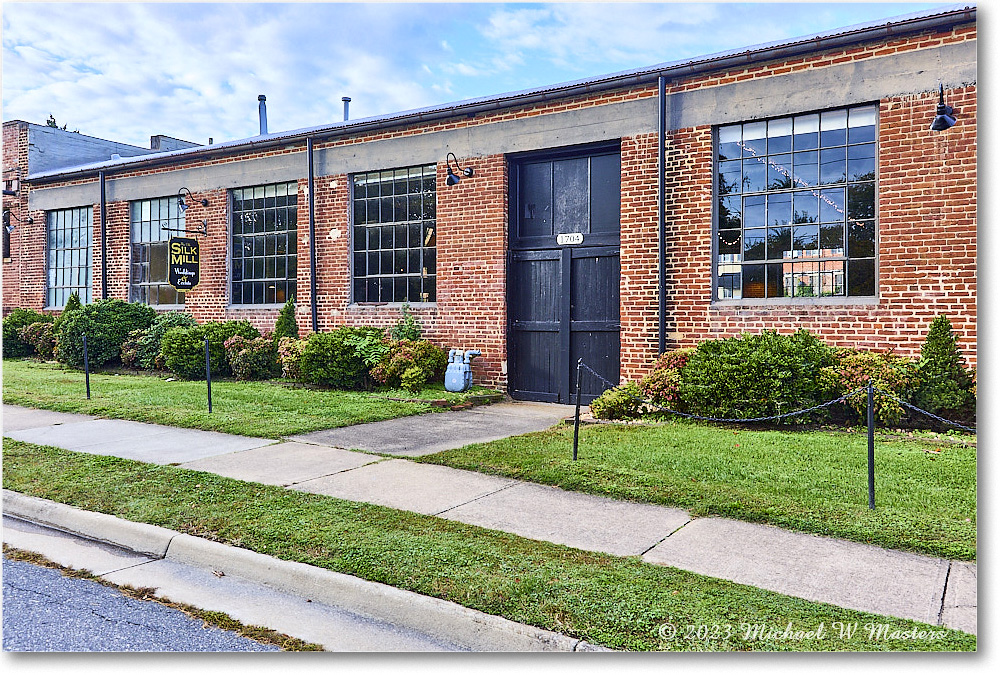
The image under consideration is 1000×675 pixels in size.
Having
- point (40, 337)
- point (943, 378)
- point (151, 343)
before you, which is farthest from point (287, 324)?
point (943, 378)

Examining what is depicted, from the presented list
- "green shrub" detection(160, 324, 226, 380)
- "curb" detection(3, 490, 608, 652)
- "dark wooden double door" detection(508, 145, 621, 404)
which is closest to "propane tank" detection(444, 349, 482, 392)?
"dark wooden double door" detection(508, 145, 621, 404)

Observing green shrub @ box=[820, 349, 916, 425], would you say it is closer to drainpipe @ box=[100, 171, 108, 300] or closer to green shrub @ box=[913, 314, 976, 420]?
green shrub @ box=[913, 314, 976, 420]

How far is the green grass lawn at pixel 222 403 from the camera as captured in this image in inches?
393

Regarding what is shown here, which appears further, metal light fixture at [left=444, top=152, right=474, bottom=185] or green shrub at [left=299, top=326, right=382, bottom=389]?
green shrub at [left=299, top=326, right=382, bottom=389]

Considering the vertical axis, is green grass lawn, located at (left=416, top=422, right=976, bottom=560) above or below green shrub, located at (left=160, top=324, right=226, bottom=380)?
below

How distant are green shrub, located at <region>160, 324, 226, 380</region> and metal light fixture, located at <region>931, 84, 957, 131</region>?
12314 mm

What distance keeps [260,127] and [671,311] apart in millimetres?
16115

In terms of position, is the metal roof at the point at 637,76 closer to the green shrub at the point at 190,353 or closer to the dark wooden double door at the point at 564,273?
the dark wooden double door at the point at 564,273

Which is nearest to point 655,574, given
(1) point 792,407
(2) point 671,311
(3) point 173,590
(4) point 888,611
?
(4) point 888,611

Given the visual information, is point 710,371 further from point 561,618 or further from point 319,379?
point 319,379

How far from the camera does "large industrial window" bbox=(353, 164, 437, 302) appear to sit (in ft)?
46.2

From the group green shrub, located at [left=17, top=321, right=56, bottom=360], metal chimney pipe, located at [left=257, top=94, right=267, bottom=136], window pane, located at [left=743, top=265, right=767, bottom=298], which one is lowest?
green shrub, located at [left=17, top=321, right=56, bottom=360]

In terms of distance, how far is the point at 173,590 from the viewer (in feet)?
15.5

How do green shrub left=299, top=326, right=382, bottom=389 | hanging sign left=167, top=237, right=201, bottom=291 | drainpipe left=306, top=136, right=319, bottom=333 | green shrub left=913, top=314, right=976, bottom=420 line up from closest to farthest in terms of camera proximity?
green shrub left=913, top=314, right=976, bottom=420
green shrub left=299, top=326, right=382, bottom=389
drainpipe left=306, top=136, right=319, bottom=333
hanging sign left=167, top=237, right=201, bottom=291
